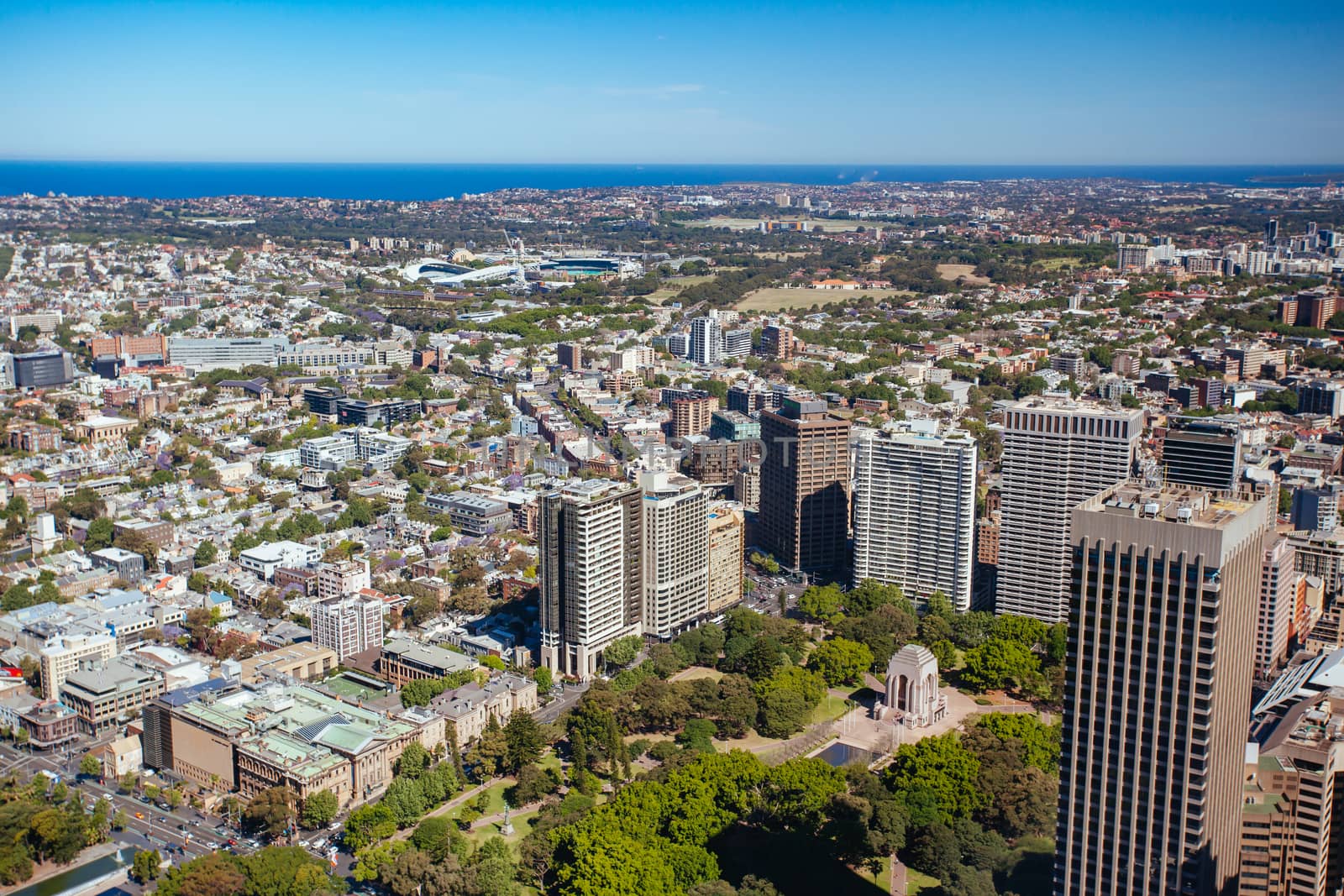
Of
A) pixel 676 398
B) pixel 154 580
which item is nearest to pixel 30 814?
pixel 154 580

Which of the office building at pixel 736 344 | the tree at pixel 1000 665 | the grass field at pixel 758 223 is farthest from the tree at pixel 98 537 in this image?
the grass field at pixel 758 223

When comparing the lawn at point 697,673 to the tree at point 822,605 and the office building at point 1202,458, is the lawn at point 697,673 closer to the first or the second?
the tree at point 822,605

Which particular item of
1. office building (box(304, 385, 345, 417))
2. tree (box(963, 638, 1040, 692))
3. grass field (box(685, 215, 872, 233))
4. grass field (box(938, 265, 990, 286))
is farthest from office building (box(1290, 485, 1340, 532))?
grass field (box(685, 215, 872, 233))

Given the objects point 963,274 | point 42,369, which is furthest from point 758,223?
point 42,369

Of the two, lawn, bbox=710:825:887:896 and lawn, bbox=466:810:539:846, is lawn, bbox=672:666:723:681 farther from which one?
lawn, bbox=710:825:887:896

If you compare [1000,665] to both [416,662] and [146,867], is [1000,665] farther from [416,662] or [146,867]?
[146,867]
